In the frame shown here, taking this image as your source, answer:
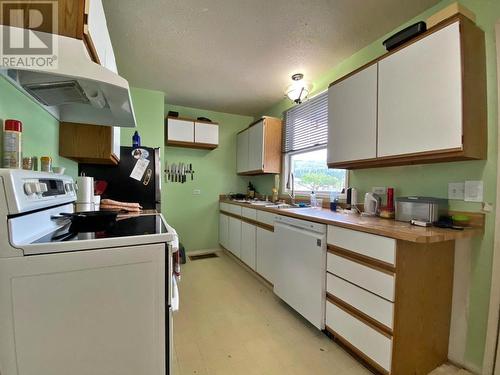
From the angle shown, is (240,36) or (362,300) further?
(240,36)

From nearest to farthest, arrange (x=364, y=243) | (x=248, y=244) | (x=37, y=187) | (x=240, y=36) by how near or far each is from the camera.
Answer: (x=37, y=187) < (x=364, y=243) < (x=240, y=36) < (x=248, y=244)

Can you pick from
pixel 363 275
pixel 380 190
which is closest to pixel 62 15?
pixel 363 275

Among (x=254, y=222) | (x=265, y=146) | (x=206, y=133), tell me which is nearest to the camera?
(x=254, y=222)

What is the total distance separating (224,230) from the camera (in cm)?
374

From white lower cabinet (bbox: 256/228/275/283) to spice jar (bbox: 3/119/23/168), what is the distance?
202 cm

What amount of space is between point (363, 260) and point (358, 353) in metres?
0.60

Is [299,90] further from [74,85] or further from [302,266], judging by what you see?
[74,85]

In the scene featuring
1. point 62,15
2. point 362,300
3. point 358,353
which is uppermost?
point 62,15

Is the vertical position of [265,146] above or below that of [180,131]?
below

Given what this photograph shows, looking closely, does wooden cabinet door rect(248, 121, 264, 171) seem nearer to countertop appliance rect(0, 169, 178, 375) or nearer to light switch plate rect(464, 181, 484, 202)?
light switch plate rect(464, 181, 484, 202)

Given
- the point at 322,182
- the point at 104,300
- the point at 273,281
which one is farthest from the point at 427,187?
the point at 104,300

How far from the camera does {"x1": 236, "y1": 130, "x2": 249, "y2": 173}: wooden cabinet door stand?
3.75m

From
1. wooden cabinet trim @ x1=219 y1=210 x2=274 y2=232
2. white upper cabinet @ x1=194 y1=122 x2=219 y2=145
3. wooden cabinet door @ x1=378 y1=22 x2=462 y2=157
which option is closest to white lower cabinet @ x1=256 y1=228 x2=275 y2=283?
wooden cabinet trim @ x1=219 y1=210 x2=274 y2=232

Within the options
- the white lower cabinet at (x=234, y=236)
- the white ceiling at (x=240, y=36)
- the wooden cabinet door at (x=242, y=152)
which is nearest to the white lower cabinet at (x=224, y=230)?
the white lower cabinet at (x=234, y=236)
